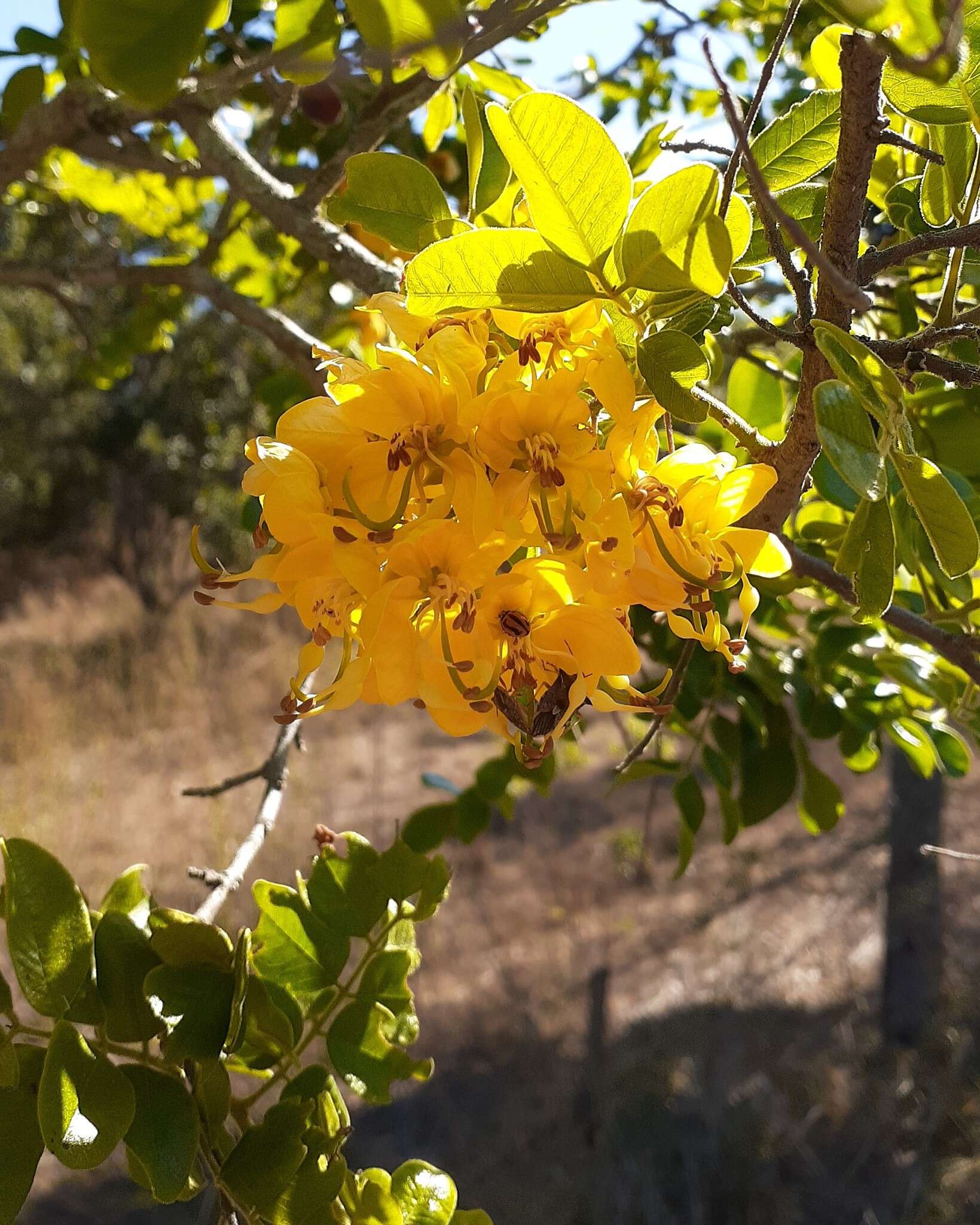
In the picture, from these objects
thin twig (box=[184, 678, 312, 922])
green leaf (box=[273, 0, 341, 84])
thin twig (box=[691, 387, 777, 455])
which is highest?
green leaf (box=[273, 0, 341, 84])

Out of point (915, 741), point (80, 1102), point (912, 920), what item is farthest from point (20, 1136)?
point (912, 920)

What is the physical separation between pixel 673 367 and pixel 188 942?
39 centimetres

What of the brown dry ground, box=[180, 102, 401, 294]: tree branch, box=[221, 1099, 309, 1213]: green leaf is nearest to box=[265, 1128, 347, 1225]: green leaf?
box=[221, 1099, 309, 1213]: green leaf

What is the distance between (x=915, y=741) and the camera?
1.00m

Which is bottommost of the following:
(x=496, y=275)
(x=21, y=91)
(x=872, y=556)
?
(x=872, y=556)

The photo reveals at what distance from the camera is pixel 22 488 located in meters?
8.59

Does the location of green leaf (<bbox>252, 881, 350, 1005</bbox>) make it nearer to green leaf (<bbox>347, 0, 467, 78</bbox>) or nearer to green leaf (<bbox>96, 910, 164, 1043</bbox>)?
Result: green leaf (<bbox>96, 910, 164, 1043</bbox>)

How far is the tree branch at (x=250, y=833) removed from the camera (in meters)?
0.62

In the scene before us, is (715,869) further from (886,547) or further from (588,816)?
(886,547)

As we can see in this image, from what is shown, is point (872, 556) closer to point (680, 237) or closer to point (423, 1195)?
point (680, 237)

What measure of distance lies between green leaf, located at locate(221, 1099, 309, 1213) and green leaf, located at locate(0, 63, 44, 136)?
3.44 ft

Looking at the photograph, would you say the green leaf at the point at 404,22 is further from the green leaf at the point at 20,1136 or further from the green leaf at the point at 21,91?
the green leaf at the point at 21,91

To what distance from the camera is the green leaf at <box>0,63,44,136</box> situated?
3.44 ft

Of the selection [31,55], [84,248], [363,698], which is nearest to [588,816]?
[31,55]
